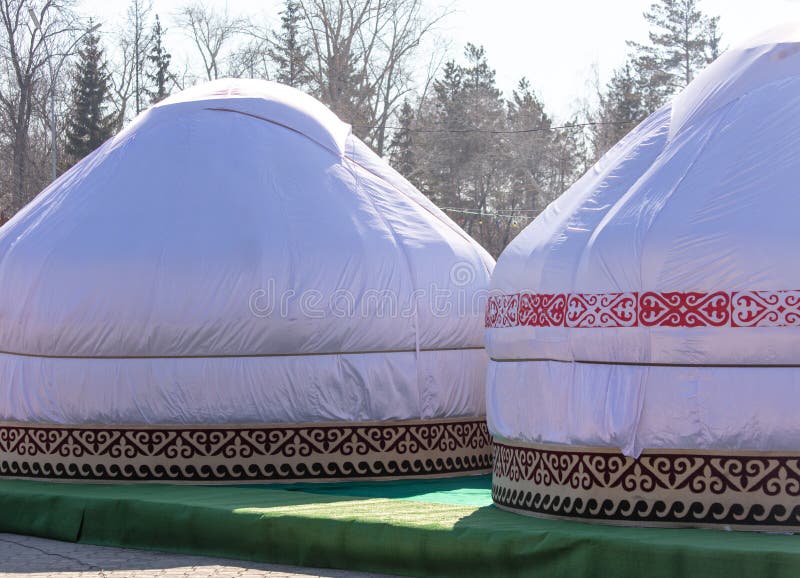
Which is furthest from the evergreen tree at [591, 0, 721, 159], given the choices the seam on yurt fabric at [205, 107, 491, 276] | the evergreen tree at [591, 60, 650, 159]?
the seam on yurt fabric at [205, 107, 491, 276]

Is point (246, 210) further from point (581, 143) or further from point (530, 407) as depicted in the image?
point (581, 143)

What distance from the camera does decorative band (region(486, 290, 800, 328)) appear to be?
5.02 metres

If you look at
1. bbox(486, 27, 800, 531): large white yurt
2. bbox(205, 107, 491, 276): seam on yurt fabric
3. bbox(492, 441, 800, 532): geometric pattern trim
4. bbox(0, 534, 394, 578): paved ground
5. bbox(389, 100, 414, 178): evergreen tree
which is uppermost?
bbox(389, 100, 414, 178): evergreen tree

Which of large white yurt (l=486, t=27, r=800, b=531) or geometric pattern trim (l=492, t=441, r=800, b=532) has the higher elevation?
large white yurt (l=486, t=27, r=800, b=531)

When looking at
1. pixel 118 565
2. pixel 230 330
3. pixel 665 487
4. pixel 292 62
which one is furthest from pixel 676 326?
pixel 292 62

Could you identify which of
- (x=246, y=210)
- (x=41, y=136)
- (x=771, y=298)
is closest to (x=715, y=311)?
(x=771, y=298)

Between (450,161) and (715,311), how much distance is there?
80.3 ft

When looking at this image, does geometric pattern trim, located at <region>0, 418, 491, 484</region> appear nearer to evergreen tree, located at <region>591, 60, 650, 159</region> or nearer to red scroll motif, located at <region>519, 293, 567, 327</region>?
red scroll motif, located at <region>519, 293, 567, 327</region>

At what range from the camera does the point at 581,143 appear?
29.3m

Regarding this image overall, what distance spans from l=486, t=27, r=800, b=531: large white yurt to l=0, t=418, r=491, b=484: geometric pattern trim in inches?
61.3

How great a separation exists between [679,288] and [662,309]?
0.10 metres

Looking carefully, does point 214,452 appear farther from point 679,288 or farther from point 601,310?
point 679,288

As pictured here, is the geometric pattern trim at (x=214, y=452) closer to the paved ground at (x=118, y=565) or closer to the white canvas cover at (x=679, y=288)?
the paved ground at (x=118, y=565)

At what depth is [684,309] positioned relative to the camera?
16.9 ft
